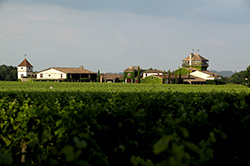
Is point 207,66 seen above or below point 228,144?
above

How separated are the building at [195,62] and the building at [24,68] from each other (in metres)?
72.9

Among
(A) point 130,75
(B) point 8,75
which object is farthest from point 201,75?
(B) point 8,75

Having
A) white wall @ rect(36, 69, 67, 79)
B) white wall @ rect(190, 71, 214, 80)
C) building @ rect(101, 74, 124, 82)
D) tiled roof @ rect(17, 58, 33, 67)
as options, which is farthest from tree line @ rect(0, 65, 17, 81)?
white wall @ rect(190, 71, 214, 80)

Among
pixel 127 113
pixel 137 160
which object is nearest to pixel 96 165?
pixel 137 160

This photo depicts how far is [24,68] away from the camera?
419 ft

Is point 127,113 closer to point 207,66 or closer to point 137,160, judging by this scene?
point 137,160

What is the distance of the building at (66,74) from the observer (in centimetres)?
10306

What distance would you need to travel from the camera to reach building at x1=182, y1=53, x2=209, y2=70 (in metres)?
125

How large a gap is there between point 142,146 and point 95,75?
106m

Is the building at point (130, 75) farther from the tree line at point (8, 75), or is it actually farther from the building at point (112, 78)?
the tree line at point (8, 75)

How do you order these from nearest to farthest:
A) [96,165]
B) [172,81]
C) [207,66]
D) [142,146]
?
[96,165]
[142,146]
[172,81]
[207,66]

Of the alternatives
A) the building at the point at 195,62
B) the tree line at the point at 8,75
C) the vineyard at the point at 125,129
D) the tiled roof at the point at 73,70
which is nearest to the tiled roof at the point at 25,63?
the tiled roof at the point at 73,70

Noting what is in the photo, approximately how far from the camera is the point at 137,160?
4223mm

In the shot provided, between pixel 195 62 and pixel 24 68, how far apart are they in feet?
260
